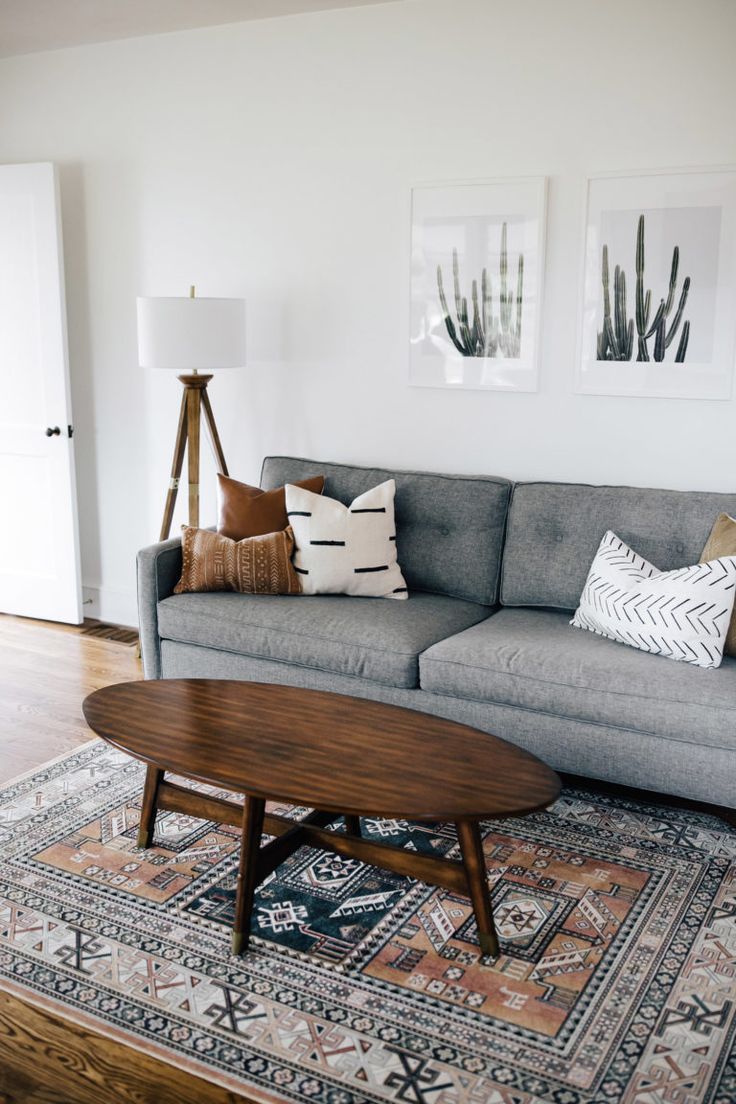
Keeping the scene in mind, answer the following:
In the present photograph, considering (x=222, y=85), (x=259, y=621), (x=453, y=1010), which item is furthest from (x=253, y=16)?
(x=453, y=1010)

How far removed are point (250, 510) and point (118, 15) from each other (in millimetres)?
2012

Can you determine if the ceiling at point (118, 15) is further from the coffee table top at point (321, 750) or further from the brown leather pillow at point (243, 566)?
the coffee table top at point (321, 750)

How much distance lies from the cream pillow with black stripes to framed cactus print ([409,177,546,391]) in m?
0.64

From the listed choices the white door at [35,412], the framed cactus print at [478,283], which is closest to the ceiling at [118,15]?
the white door at [35,412]

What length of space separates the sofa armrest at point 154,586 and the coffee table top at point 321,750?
80 centimetres

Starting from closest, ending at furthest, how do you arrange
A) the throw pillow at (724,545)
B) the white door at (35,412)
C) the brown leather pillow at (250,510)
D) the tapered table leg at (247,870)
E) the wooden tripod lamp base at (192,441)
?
1. the tapered table leg at (247,870)
2. the throw pillow at (724,545)
3. the brown leather pillow at (250,510)
4. the wooden tripod lamp base at (192,441)
5. the white door at (35,412)

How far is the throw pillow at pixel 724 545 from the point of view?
299cm

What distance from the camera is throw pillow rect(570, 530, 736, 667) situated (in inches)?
115

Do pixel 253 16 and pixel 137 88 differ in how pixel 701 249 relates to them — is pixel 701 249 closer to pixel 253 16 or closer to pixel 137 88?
pixel 253 16

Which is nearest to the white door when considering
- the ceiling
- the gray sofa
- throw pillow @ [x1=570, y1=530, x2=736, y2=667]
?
the ceiling

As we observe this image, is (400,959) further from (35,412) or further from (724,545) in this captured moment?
(35,412)

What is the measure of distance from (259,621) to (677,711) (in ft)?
4.50

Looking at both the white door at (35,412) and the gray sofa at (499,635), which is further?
the white door at (35,412)

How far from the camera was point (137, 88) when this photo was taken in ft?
14.3
